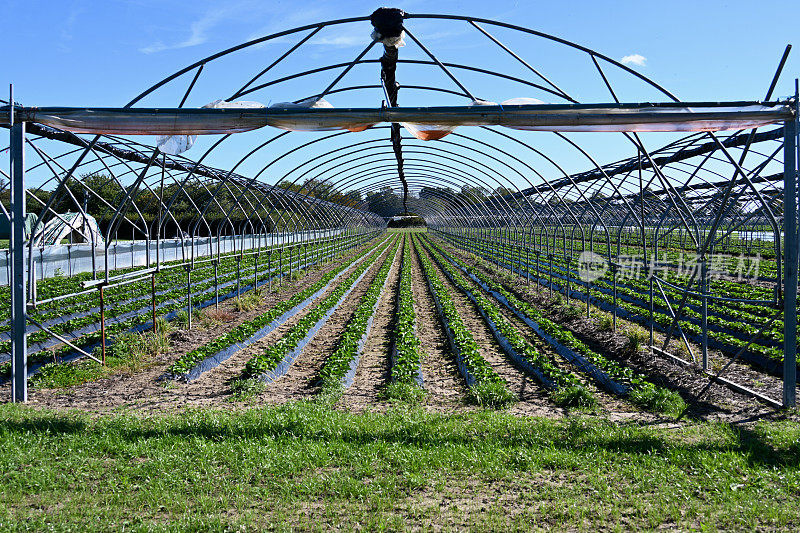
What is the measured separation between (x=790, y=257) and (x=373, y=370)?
18.9 feet

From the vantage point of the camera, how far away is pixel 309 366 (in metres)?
8.39

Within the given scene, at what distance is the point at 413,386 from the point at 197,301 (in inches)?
351

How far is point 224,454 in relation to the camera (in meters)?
4.60

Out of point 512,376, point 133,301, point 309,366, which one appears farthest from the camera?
point 133,301

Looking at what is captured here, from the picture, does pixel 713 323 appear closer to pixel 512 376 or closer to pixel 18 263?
pixel 512 376

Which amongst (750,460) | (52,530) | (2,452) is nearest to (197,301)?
(2,452)

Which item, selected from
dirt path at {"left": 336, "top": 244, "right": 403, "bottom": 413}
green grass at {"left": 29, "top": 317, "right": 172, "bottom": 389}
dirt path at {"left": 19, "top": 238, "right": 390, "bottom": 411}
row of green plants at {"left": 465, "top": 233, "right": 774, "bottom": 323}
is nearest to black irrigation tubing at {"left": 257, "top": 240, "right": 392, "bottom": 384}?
dirt path at {"left": 19, "top": 238, "right": 390, "bottom": 411}

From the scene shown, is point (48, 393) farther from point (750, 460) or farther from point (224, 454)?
point (750, 460)

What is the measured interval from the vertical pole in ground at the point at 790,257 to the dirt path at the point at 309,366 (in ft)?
19.0

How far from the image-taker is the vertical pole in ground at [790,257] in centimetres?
584

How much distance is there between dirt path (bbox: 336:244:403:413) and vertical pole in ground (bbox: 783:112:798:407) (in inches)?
187

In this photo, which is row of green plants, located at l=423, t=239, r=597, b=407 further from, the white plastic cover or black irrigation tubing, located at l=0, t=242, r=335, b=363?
black irrigation tubing, located at l=0, t=242, r=335, b=363

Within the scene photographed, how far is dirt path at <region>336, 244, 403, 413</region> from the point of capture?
248 inches

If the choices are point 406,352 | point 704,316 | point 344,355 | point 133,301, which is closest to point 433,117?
point 406,352
